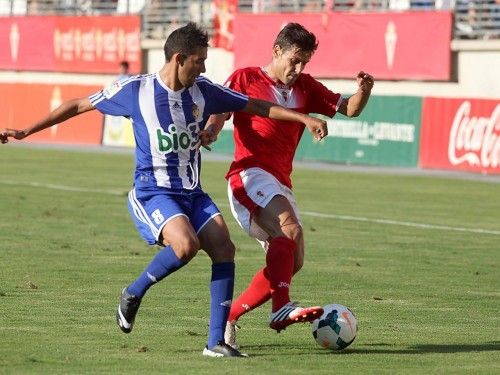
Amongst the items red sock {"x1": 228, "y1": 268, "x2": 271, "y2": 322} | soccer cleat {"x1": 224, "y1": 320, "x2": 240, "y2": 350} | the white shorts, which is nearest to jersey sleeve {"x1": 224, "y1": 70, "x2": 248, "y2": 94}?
the white shorts

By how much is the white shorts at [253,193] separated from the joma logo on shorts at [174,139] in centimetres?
75

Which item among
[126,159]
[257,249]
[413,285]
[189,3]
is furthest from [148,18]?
[413,285]

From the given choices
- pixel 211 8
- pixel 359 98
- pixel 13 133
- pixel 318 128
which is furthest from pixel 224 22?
pixel 318 128

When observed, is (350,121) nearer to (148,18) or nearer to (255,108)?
(148,18)

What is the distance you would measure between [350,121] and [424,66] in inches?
80.9

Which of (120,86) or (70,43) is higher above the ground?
(120,86)

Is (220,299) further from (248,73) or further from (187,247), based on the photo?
(248,73)

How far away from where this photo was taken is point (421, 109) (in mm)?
30250

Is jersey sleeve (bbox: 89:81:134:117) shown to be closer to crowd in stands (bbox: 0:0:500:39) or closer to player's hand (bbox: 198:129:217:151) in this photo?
player's hand (bbox: 198:129:217:151)

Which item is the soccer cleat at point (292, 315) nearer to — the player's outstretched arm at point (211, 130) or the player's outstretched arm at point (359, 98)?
the player's outstretched arm at point (211, 130)

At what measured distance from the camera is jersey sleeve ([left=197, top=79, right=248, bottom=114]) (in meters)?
9.15

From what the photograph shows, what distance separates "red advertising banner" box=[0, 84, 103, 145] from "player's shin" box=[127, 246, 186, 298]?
2979cm

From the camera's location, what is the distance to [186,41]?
884 centimetres

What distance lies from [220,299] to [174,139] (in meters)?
1.05
